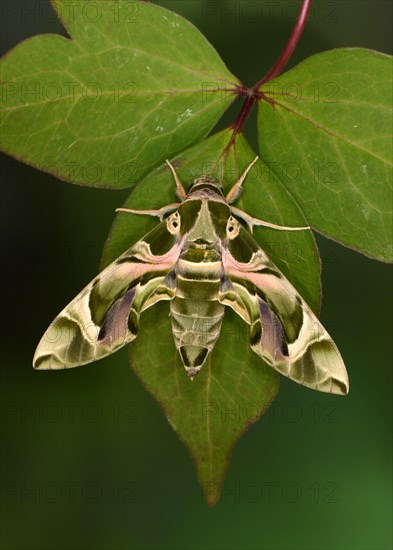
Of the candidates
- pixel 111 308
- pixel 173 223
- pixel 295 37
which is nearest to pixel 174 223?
pixel 173 223

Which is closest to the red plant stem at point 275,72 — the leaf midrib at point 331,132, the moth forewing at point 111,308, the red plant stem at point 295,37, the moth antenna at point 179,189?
the red plant stem at point 295,37

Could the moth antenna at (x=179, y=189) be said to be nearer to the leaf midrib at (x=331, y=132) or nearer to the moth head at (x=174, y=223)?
the moth head at (x=174, y=223)

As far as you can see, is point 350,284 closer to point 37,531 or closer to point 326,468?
point 326,468

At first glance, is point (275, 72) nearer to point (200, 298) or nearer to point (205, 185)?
point (205, 185)

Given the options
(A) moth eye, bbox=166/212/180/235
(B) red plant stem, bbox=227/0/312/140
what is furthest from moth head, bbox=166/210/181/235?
(B) red plant stem, bbox=227/0/312/140

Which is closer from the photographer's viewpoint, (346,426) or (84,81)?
(84,81)

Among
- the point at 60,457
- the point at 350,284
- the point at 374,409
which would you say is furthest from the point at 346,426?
the point at 60,457
